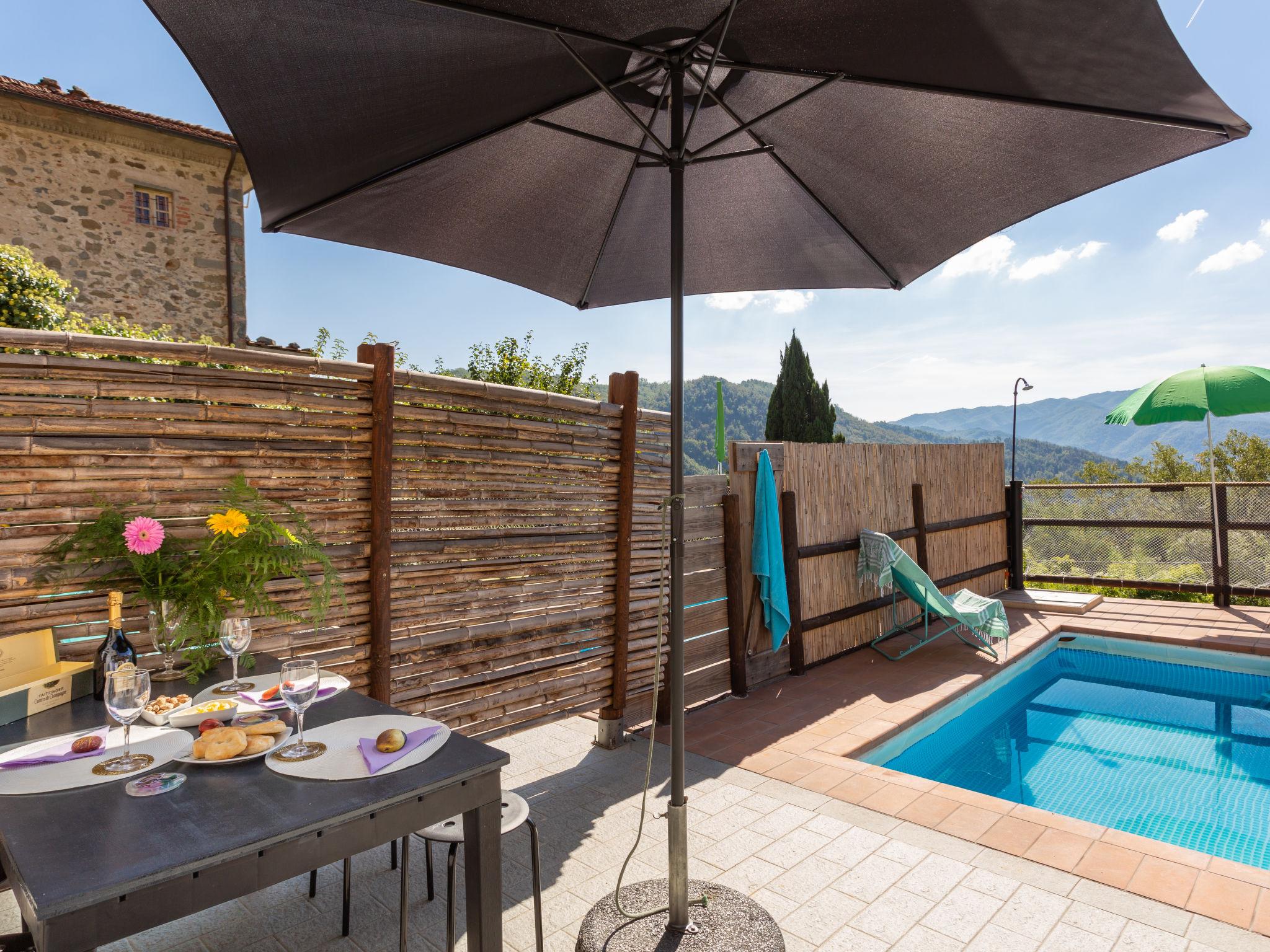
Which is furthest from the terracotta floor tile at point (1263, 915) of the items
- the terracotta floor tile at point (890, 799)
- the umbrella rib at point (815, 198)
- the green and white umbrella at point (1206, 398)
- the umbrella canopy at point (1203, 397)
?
the umbrella canopy at point (1203, 397)

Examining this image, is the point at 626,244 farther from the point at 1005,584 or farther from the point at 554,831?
the point at 1005,584

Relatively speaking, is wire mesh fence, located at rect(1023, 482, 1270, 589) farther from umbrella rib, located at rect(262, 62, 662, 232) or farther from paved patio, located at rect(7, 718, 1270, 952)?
umbrella rib, located at rect(262, 62, 662, 232)

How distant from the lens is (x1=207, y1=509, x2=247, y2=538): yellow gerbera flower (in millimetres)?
2115

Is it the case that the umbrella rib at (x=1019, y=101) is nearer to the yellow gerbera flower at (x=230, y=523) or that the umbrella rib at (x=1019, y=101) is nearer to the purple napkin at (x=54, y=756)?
the yellow gerbera flower at (x=230, y=523)

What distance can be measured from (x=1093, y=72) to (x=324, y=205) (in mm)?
2095

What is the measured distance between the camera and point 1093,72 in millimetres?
1676

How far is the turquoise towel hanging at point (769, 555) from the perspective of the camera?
4863 millimetres

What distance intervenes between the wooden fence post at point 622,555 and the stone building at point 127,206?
9319 millimetres

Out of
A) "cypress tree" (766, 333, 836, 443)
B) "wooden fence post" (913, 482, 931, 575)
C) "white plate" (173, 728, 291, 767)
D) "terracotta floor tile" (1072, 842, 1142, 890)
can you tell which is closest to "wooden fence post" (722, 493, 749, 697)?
"terracotta floor tile" (1072, 842, 1142, 890)

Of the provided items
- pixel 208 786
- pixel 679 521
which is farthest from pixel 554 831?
pixel 208 786

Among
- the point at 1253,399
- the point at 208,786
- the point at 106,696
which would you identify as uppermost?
the point at 1253,399

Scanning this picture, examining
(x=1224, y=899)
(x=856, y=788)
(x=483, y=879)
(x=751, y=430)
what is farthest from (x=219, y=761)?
(x=751, y=430)

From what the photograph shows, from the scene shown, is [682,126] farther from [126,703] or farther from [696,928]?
[696,928]

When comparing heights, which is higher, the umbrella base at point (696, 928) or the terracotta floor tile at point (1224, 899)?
the umbrella base at point (696, 928)
